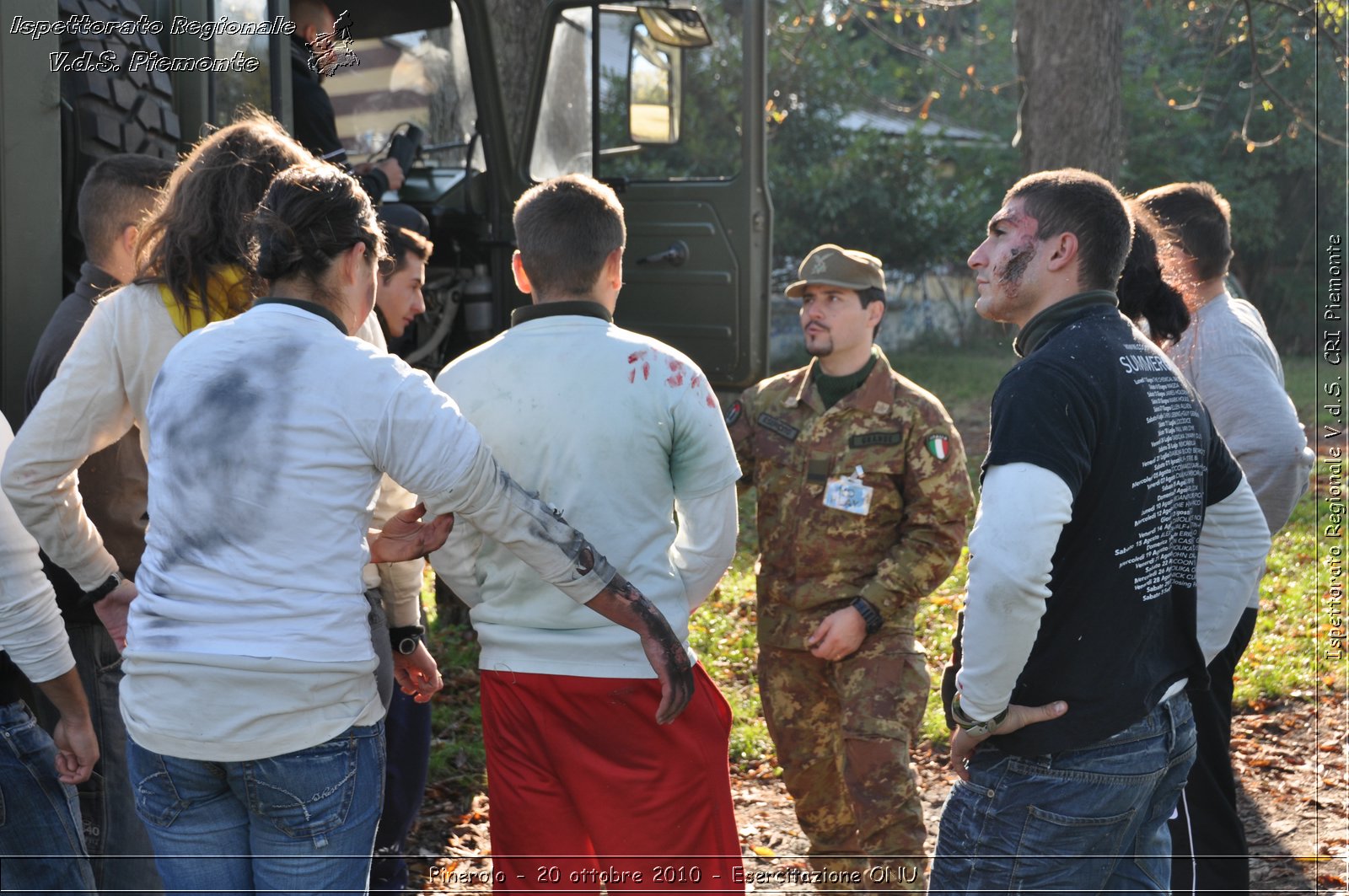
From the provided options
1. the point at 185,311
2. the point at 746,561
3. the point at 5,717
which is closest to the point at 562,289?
the point at 185,311

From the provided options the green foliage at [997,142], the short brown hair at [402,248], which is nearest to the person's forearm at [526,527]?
the short brown hair at [402,248]

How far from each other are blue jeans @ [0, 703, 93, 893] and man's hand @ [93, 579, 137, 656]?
9.4 inches

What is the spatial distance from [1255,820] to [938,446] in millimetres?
2221

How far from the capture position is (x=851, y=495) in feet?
12.4

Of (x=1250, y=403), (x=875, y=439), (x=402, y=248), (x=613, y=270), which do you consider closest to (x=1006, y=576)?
(x=613, y=270)

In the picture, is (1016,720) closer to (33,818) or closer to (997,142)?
(33,818)

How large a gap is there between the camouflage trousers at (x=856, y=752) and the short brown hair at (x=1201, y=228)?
4.61 feet

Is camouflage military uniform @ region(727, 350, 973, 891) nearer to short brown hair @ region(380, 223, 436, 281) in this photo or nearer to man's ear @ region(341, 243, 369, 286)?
short brown hair @ region(380, 223, 436, 281)

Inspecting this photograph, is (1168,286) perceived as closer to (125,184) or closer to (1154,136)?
(125,184)

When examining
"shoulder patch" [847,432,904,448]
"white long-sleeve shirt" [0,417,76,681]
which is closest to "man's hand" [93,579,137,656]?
"white long-sleeve shirt" [0,417,76,681]

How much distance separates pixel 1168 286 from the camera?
334cm

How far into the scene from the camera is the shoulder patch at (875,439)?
3770 millimetres

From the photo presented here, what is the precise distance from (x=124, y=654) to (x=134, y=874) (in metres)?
1.09

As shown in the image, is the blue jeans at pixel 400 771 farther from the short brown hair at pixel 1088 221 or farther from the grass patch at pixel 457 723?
the short brown hair at pixel 1088 221
